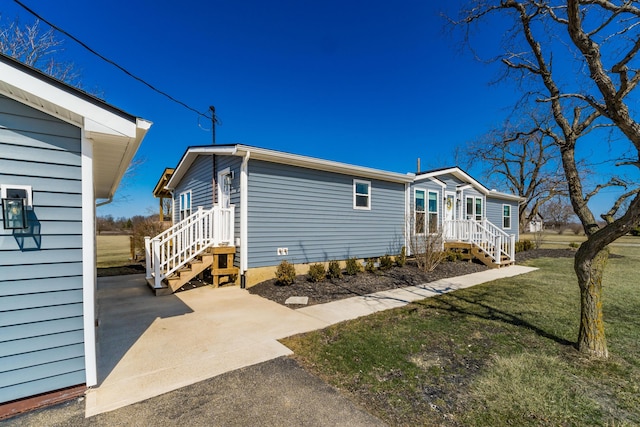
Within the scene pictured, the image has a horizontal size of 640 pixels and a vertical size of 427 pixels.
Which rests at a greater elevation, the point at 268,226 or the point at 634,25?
the point at 634,25

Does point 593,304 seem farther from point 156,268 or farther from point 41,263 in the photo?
point 156,268

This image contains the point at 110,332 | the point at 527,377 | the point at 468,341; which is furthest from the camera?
the point at 110,332

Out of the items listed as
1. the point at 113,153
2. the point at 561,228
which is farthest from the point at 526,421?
the point at 561,228

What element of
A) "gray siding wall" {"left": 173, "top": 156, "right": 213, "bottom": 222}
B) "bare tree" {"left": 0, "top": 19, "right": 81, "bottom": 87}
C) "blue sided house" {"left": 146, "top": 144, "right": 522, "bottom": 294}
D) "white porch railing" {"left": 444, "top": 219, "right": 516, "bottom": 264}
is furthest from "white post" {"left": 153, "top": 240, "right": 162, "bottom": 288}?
"white porch railing" {"left": 444, "top": 219, "right": 516, "bottom": 264}

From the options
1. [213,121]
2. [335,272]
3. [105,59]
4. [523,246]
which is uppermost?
[213,121]

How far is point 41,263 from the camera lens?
2.49m

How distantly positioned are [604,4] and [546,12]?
27.7 inches

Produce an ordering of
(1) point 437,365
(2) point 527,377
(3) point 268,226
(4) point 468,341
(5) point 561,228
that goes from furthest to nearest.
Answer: (5) point 561,228 < (3) point 268,226 < (4) point 468,341 < (1) point 437,365 < (2) point 527,377

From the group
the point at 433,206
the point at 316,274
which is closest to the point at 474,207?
the point at 433,206

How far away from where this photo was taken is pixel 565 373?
298 cm

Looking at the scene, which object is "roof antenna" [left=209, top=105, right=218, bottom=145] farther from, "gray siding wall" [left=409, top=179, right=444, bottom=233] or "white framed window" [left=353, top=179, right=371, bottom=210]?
"gray siding wall" [left=409, top=179, right=444, bottom=233]

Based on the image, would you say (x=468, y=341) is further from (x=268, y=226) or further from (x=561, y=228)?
(x=561, y=228)

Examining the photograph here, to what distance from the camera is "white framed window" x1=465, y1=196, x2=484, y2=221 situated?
46.2 ft

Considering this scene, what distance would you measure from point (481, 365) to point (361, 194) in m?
7.04
